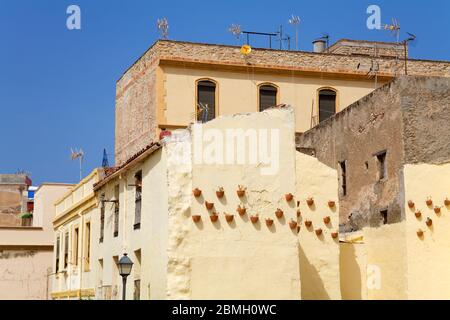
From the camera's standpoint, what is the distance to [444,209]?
2470 cm

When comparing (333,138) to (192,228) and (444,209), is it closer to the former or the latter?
(444,209)

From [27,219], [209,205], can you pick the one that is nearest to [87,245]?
[209,205]

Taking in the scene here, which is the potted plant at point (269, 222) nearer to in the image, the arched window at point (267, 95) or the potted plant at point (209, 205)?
the potted plant at point (209, 205)

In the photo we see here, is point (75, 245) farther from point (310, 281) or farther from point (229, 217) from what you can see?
point (229, 217)

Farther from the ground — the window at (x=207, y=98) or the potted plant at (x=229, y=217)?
the window at (x=207, y=98)

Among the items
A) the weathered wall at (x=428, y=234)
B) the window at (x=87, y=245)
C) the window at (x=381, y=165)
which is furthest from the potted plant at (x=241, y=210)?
the window at (x=87, y=245)

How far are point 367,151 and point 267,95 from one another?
11942mm

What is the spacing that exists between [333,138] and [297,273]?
345 inches

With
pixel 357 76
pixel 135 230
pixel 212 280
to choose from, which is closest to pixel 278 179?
pixel 212 280

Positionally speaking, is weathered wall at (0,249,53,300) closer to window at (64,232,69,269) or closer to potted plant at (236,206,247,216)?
window at (64,232,69,269)

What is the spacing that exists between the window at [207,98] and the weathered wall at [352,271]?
13.0 metres

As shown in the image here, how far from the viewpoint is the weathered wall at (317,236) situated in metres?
23.1

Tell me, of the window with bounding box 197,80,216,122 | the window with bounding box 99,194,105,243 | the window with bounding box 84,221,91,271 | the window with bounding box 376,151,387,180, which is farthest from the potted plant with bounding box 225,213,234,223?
the window with bounding box 197,80,216,122
